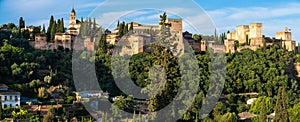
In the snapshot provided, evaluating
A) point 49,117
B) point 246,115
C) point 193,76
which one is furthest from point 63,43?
point 246,115

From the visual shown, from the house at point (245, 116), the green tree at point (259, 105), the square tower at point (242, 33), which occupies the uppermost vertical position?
the square tower at point (242, 33)

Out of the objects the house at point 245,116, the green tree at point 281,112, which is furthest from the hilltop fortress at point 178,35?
the green tree at point 281,112

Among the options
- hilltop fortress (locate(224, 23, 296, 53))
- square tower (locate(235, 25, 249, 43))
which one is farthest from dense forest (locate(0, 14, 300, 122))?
square tower (locate(235, 25, 249, 43))

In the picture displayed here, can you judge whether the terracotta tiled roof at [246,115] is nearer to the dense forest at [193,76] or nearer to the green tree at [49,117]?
the dense forest at [193,76]

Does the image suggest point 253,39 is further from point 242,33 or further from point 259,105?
point 259,105

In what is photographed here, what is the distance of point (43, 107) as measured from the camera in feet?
75.7

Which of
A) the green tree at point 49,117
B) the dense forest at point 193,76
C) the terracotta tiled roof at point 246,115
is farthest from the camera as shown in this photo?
the dense forest at point 193,76

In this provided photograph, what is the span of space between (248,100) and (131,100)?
949 centimetres

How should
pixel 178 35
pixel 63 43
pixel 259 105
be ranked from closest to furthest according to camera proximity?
pixel 259 105, pixel 178 35, pixel 63 43

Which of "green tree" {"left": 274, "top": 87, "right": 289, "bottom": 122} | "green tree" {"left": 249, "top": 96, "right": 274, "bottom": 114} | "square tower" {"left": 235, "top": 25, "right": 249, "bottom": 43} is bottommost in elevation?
"green tree" {"left": 249, "top": 96, "right": 274, "bottom": 114}

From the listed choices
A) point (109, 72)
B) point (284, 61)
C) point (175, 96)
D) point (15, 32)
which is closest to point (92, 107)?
point (109, 72)

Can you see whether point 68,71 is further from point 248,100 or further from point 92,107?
point 248,100

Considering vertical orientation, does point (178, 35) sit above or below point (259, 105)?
above

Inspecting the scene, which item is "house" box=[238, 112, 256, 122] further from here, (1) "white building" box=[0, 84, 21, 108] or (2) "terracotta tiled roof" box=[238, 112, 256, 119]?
(1) "white building" box=[0, 84, 21, 108]
